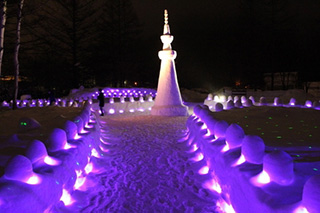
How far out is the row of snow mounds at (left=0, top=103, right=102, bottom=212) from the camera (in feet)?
7.18

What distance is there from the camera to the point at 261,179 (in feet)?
8.44

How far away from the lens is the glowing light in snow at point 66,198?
323cm

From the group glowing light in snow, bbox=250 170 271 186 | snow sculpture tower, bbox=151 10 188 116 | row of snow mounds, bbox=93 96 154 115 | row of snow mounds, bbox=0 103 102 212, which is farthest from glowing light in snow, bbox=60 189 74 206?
row of snow mounds, bbox=93 96 154 115

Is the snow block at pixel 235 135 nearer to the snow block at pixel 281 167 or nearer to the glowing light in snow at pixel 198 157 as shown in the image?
the snow block at pixel 281 167

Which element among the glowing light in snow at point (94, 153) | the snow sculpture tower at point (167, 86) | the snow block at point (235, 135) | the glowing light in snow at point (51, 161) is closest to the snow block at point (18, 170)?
the glowing light in snow at point (51, 161)

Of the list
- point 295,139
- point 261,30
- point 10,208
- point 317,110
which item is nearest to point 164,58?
point 317,110

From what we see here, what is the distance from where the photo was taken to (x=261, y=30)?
80.6 ft

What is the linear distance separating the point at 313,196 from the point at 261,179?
87 cm

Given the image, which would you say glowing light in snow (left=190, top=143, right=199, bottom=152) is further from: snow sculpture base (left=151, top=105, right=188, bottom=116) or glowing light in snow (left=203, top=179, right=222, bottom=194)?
snow sculpture base (left=151, top=105, right=188, bottom=116)

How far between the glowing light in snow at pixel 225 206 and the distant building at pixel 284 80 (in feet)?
77.2

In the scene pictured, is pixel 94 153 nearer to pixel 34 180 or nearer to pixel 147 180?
pixel 147 180

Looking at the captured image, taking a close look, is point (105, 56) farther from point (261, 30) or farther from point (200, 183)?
point (200, 183)

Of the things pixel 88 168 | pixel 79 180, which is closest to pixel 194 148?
pixel 88 168

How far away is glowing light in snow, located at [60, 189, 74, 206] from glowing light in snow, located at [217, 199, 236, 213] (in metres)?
1.97
